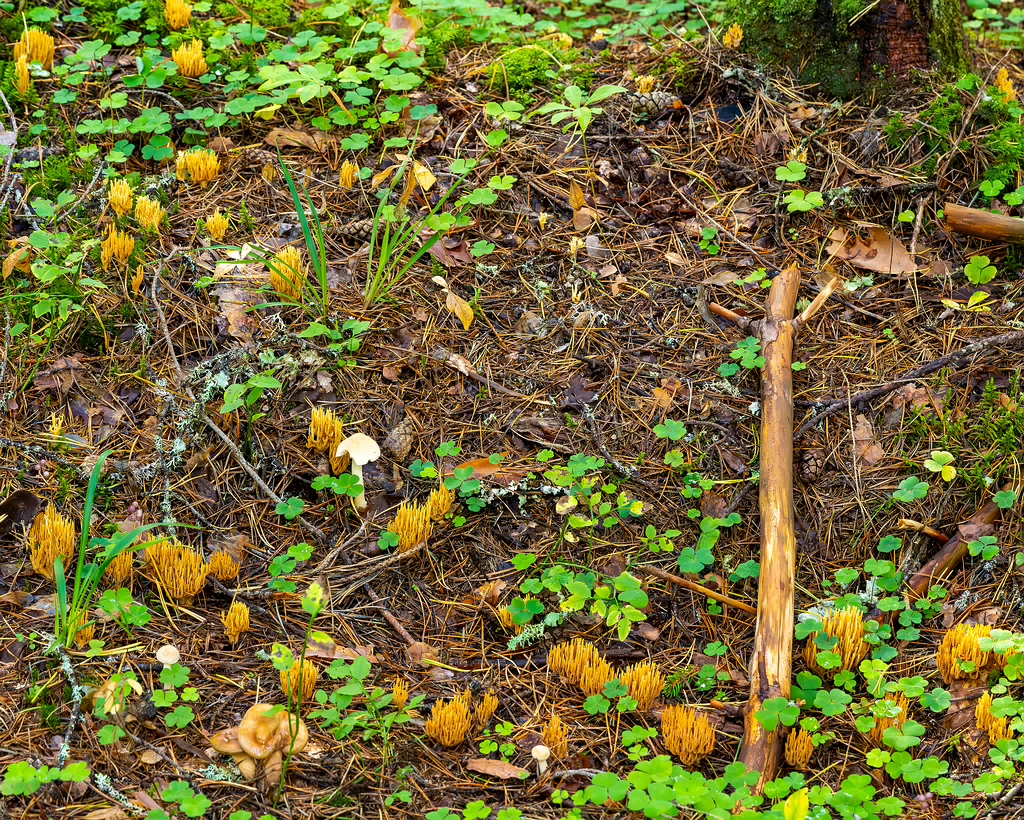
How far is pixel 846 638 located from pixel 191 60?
14.6ft

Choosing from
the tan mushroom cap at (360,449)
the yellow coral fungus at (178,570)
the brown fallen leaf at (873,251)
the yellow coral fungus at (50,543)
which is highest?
the brown fallen leaf at (873,251)

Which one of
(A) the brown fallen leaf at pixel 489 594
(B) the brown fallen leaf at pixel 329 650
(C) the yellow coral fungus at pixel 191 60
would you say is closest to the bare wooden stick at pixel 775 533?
(A) the brown fallen leaf at pixel 489 594

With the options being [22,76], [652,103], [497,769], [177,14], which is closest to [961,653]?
[497,769]

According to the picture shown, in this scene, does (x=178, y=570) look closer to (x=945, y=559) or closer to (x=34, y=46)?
(x=945, y=559)

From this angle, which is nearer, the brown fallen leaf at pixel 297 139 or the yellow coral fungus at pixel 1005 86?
the yellow coral fungus at pixel 1005 86

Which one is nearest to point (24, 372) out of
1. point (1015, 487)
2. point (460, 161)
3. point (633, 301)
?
point (460, 161)

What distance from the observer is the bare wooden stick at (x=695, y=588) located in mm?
3410

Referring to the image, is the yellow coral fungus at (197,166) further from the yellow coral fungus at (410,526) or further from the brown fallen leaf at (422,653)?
the brown fallen leaf at (422,653)

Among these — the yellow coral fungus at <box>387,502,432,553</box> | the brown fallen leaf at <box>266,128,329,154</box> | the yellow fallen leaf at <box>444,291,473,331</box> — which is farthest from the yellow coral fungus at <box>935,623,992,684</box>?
the brown fallen leaf at <box>266,128,329,154</box>

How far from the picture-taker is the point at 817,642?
3.22 m

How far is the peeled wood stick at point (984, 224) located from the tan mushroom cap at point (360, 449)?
9.63ft

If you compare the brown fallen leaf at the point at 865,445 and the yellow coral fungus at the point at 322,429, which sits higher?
the yellow coral fungus at the point at 322,429

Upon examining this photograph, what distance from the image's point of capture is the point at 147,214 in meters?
4.40

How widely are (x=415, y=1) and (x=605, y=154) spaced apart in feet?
5.51
